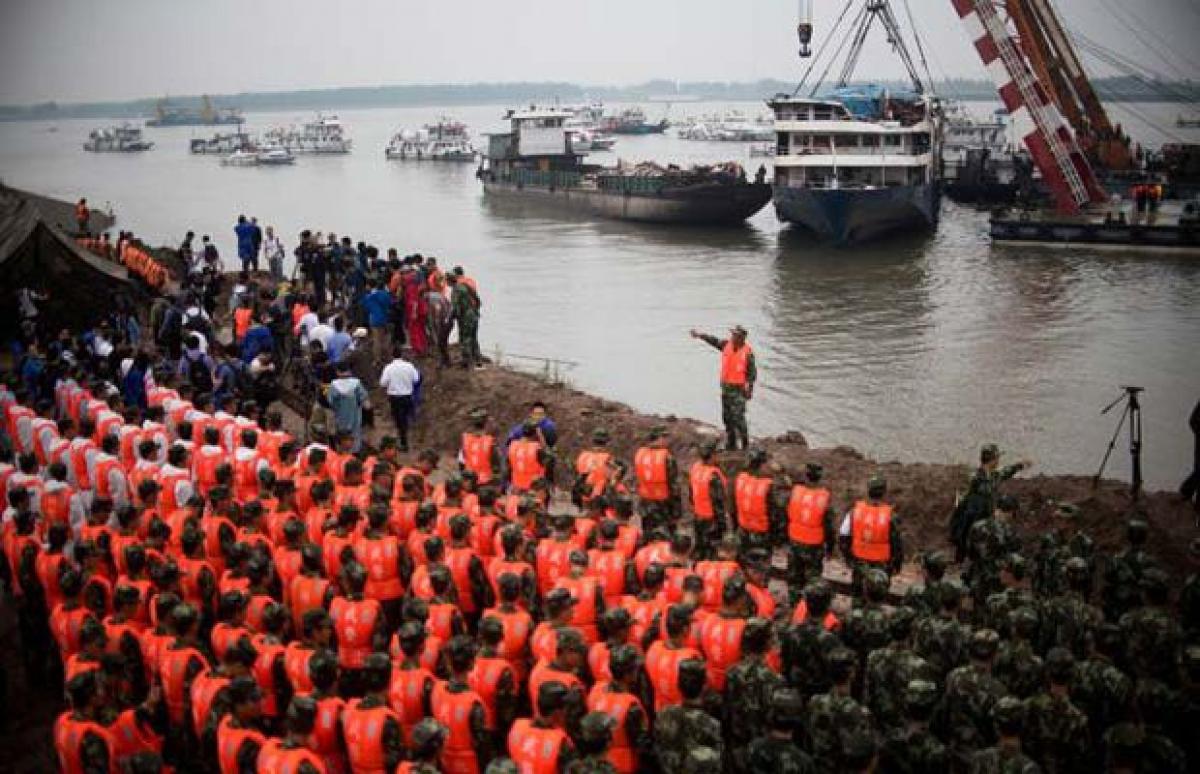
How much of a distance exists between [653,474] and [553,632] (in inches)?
141

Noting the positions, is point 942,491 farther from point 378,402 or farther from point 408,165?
point 408,165

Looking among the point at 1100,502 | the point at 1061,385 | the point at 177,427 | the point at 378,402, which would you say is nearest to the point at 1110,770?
the point at 1100,502

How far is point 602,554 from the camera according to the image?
24.6ft

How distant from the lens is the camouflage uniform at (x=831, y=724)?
5504 millimetres

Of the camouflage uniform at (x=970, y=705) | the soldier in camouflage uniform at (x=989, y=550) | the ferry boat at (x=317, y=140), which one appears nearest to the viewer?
the camouflage uniform at (x=970, y=705)

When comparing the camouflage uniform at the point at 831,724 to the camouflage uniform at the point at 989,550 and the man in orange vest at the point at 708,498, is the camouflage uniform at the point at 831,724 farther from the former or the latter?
the man in orange vest at the point at 708,498

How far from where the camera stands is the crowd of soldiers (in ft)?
18.1

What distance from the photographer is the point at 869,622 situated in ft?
21.5

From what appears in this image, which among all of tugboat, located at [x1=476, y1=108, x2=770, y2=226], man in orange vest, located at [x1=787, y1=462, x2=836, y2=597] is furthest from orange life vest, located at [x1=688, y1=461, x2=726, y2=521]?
tugboat, located at [x1=476, y1=108, x2=770, y2=226]

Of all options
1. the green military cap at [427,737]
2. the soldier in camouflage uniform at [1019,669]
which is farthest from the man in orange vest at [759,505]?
the green military cap at [427,737]

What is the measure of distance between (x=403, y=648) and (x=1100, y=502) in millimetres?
7634

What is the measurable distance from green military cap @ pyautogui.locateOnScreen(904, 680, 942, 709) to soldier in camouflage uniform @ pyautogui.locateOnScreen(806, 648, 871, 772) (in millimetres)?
237

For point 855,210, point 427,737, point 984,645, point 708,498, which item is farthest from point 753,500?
point 855,210

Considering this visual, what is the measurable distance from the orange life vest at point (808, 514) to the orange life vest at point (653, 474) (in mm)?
1413
